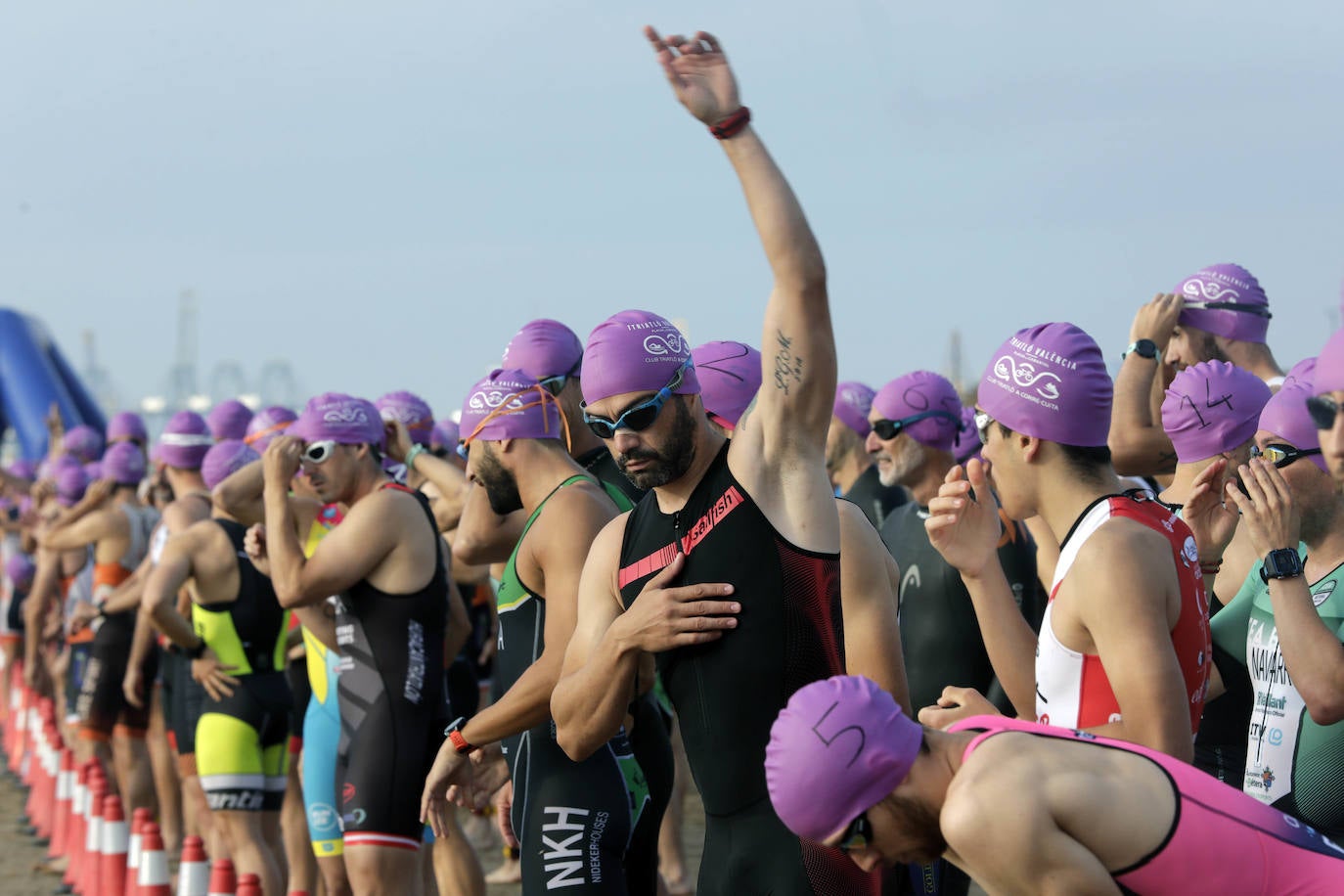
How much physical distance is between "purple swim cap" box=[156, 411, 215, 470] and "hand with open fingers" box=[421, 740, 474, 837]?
5895mm

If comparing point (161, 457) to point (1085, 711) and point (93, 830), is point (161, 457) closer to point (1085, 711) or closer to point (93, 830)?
point (93, 830)

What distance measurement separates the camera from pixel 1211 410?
471cm

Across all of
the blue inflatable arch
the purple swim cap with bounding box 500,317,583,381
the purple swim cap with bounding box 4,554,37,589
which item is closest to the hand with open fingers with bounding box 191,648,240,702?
the purple swim cap with bounding box 500,317,583,381

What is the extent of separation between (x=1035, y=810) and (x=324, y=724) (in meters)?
4.67

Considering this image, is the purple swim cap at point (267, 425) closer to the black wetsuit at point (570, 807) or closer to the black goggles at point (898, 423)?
the black goggles at point (898, 423)

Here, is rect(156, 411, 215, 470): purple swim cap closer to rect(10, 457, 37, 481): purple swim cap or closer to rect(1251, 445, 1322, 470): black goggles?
rect(1251, 445, 1322, 470): black goggles

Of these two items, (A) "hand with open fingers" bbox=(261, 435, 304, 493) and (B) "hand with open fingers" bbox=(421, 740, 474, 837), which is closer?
(B) "hand with open fingers" bbox=(421, 740, 474, 837)

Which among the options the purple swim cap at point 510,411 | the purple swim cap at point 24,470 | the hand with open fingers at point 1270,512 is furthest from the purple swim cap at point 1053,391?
the purple swim cap at point 24,470

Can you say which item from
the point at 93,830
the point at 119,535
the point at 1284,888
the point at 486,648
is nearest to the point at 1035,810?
the point at 1284,888

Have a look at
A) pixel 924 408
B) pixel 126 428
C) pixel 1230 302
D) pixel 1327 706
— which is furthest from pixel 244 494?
pixel 1327 706

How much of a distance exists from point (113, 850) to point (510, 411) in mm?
4040

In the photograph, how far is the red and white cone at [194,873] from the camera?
634 cm

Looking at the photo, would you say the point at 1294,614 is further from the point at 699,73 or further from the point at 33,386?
the point at 33,386

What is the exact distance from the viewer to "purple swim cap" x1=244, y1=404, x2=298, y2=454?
31.9 ft
